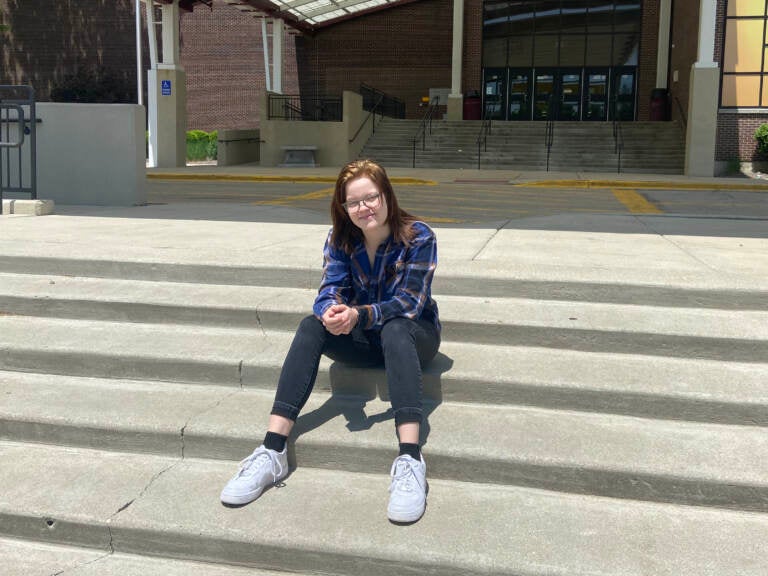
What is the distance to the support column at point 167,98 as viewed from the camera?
987 inches

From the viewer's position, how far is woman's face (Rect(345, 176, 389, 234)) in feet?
12.4

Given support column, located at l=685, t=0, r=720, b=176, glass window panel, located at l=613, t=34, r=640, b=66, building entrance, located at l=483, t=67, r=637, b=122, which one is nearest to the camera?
support column, located at l=685, t=0, r=720, b=176

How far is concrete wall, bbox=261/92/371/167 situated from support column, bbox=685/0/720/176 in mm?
9716

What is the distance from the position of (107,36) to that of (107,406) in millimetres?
34443

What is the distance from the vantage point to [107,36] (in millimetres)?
35062

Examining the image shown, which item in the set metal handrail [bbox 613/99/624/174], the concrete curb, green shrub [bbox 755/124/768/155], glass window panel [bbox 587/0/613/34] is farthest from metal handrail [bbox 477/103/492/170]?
the concrete curb

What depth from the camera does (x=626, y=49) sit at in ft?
104

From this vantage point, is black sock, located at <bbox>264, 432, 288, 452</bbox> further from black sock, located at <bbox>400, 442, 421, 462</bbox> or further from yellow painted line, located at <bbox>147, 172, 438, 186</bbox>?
yellow painted line, located at <bbox>147, 172, 438, 186</bbox>

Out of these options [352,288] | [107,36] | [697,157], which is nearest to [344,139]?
[697,157]

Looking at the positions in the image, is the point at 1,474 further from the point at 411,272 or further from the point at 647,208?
the point at 647,208

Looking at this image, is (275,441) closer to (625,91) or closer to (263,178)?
(263,178)

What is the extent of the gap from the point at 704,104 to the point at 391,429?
783 inches

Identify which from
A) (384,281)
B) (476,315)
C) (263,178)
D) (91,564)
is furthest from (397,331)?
(263,178)

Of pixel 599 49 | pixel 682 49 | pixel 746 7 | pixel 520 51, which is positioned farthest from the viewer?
pixel 520 51
